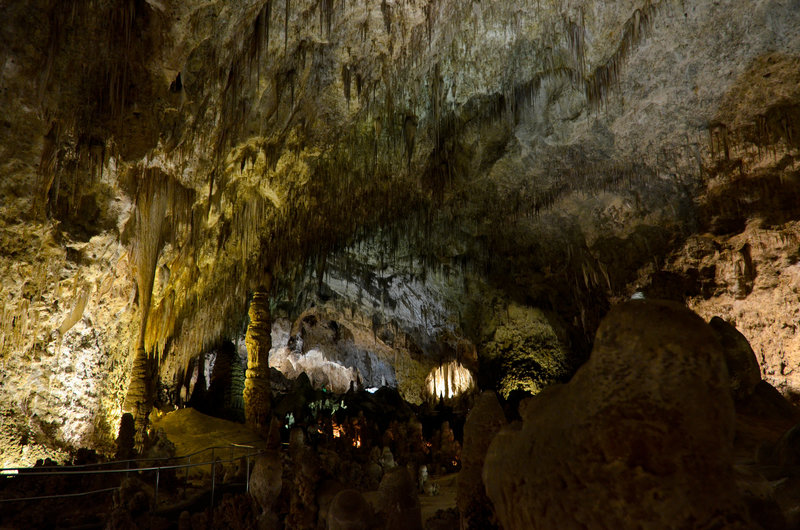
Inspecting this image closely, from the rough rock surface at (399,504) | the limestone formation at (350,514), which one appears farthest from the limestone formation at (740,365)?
the limestone formation at (350,514)

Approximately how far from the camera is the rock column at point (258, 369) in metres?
13.4

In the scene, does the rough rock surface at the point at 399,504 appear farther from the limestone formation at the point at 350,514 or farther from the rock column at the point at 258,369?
the rock column at the point at 258,369

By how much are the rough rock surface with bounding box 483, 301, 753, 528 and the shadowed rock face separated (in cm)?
726

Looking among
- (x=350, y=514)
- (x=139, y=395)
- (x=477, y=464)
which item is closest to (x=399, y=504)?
(x=350, y=514)

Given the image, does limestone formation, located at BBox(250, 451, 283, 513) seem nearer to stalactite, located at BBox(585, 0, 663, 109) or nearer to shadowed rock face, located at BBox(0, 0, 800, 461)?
shadowed rock face, located at BBox(0, 0, 800, 461)

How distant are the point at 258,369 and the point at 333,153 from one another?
5916 millimetres

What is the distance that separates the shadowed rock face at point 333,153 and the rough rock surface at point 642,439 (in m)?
7.26

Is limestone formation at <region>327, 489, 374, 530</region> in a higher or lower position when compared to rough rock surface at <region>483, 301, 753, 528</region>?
lower

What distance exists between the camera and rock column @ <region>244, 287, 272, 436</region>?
13387 mm

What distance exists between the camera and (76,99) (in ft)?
23.9

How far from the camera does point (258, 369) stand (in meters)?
13.7

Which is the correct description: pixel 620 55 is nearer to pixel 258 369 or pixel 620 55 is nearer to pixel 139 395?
pixel 258 369

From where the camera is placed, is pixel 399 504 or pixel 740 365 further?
pixel 740 365

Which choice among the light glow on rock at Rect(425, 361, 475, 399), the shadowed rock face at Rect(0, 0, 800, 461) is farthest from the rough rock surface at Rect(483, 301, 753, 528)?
the light glow on rock at Rect(425, 361, 475, 399)
